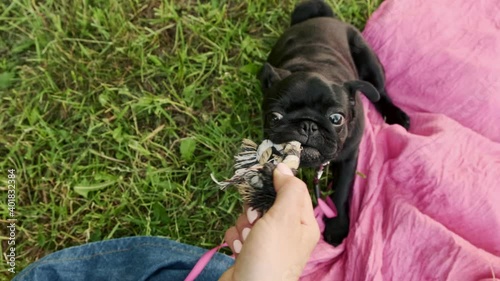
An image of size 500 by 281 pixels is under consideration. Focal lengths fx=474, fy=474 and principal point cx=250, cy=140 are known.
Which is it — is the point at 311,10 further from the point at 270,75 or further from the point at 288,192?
the point at 288,192

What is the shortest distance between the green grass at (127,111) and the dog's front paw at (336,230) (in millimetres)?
551

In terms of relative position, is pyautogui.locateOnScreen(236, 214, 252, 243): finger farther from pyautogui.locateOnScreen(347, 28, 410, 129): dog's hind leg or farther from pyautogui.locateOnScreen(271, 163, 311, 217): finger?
pyautogui.locateOnScreen(347, 28, 410, 129): dog's hind leg

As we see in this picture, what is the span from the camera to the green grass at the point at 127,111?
2738 mm

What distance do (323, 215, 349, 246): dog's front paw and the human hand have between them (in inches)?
36.4

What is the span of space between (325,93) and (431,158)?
2.58ft

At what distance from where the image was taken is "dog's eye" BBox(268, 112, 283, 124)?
85.1 inches

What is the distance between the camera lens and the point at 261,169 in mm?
1747

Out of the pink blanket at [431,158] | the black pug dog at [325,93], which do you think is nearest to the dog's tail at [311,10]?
the black pug dog at [325,93]

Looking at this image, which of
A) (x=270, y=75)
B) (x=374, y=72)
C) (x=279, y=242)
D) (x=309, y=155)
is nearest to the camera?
(x=279, y=242)

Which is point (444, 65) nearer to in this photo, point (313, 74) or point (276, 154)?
point (313, 74)

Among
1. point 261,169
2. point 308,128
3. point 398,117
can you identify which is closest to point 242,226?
point 261,169

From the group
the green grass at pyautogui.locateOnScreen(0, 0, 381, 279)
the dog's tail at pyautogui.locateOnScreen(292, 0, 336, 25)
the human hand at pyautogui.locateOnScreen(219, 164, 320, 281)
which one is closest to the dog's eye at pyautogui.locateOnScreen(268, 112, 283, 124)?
the human hand at pyautogui.locateOnScreen(219, 164, 320, 281)

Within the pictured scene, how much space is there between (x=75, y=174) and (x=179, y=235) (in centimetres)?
72

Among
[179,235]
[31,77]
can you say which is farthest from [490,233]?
[31,77]
